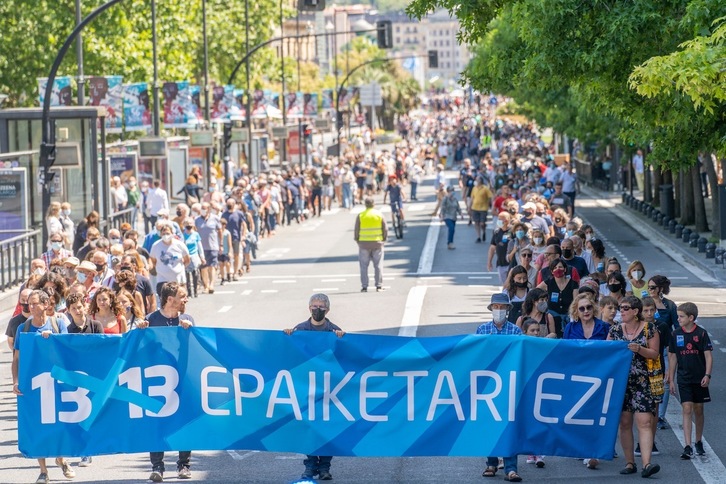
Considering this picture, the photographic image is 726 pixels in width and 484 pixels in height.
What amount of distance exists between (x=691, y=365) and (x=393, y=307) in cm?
1190

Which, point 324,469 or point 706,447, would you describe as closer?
point 324,469

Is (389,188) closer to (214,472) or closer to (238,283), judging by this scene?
(238,283)

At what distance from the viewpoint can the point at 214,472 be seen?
12.4 meters

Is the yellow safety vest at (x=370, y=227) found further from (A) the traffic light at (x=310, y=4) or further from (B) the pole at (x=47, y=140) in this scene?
(A) the traffic light at (x=310, y=4)

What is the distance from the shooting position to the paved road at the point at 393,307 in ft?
40.8

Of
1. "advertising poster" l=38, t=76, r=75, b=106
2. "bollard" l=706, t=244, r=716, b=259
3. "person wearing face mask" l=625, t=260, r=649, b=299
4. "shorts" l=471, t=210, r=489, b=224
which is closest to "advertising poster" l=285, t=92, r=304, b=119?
"advertising poster" l=38, t=76, r=75, b=106

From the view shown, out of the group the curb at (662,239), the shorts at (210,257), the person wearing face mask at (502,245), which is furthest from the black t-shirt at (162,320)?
the curb at (662,239)

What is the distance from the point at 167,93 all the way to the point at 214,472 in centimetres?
3874

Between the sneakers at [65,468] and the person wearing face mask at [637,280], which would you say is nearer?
the sneakers at [65,468]

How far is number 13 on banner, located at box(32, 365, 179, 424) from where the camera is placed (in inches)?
465

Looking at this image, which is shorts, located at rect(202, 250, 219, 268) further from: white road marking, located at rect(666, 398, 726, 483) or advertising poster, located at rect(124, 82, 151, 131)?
advertising poster, located at rect(124, 82, 151, 131)

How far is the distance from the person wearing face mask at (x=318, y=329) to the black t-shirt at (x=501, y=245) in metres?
11.7

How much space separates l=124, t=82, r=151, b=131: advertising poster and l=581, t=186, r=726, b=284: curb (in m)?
14.9

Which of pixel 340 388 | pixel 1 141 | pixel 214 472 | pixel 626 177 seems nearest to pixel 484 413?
pixel 340 388
